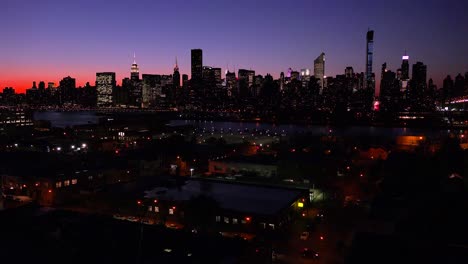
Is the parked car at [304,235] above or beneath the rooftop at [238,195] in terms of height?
beneath

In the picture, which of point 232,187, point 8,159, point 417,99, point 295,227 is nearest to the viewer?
point 295,227

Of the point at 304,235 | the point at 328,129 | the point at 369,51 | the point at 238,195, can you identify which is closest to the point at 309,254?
the point at 304,235

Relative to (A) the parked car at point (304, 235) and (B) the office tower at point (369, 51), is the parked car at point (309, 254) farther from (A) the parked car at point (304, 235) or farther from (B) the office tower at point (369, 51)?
(B) the office tower at point (369, 51)

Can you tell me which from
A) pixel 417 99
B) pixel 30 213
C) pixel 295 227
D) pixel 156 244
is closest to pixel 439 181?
pixel 295 227

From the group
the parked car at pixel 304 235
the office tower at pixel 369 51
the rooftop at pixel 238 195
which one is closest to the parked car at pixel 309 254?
the parked car at pixel 304 235

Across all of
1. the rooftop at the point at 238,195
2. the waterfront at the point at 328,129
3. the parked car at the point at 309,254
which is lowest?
the waterfront at the point at 328,129

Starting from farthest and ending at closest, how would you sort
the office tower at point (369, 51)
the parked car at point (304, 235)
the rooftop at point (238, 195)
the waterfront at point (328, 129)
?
the office tower at point (369, 51) < the waterfront at point (328, 129) < the rooftop at point (238, 195) < the parked car at point (304, 235)

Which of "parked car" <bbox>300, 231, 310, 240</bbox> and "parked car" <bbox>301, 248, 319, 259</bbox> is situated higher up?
"parked car" <bbox>301, 248, 319, 259</bbox>

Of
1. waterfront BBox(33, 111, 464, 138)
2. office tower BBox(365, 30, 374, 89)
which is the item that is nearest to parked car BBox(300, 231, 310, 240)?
waterfront BBox(33, 111, 464, 138)

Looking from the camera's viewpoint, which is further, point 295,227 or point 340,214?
point 340,214

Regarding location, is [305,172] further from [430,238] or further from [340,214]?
[430,238]

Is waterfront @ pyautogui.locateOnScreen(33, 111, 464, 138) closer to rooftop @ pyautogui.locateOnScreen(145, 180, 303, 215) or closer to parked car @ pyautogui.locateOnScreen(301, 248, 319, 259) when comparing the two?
rooftop @ pyautogui.locateOnScreen(145, 180, 303, 215)
